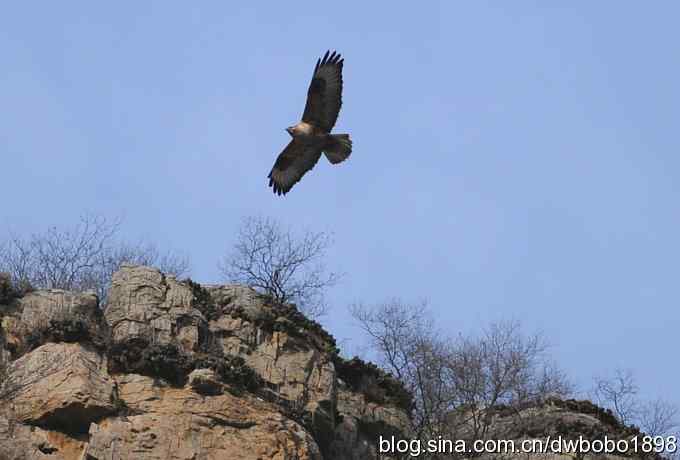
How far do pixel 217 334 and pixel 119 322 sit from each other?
5.10ft

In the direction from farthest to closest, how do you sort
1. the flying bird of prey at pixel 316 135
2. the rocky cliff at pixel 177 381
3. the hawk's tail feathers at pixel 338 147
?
the hawk's tail feathers at pixel 338 147 < the flying bird of prey at pixel 316 135 < the rocky cliff at pixel 177 381

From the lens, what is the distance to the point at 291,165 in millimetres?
19266

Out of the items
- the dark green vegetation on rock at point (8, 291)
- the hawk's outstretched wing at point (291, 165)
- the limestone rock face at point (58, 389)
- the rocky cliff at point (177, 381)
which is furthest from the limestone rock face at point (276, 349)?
the dark green vegetation on rock at point (8, 291)

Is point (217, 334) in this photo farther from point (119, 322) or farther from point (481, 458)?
point (481, 458)

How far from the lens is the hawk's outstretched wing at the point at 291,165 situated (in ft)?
62.6

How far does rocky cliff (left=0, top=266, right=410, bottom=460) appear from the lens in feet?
49.8

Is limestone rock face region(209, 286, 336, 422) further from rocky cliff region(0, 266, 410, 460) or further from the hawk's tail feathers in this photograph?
the hawk's tail feathers

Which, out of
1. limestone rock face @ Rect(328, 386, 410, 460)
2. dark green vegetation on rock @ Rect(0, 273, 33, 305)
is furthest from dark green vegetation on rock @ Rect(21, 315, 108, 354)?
limestone rock face @ Rect(328, 386, 410, 460)

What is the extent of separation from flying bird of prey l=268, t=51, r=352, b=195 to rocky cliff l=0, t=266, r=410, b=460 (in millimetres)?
2090

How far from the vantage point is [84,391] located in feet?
50.4

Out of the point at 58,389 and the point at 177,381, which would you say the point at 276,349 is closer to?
the point at 177,381

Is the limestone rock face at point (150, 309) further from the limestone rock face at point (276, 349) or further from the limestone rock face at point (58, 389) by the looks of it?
the limestone rock face at point (58, 389)

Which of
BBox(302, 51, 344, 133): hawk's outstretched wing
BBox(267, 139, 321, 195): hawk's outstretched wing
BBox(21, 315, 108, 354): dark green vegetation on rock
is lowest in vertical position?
BBox(21, 315, 108, 354): dark green vegetation on rock

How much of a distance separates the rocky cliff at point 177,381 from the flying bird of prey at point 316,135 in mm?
2090
